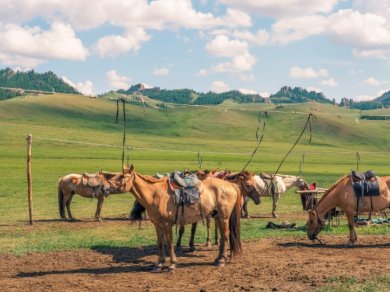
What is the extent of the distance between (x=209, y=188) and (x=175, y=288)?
128 inches

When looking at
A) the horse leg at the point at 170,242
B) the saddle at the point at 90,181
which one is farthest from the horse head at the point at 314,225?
the saddle at the point at 90,181

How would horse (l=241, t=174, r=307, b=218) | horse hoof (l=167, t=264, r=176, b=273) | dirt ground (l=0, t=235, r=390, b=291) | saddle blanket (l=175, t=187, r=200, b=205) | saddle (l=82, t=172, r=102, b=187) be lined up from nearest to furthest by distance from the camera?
dirt ground (l=0, t=235, r=390, b=291) → horse hoof (l=167, t=264, r=176, b=273) → saddle blanket (l=175, t=187, r=200, b=205) → saddle (l=82, t=172, r=102, b=187) → horse (l=241, t=174, r=307, b=218)

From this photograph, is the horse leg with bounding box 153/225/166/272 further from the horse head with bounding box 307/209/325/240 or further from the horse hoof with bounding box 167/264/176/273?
the horse head with bounding box 307/209/325/240

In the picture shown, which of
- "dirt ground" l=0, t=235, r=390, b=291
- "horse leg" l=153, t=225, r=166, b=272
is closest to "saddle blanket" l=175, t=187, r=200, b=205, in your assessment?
"horse leg" l=153, t=225, r=166, b=272

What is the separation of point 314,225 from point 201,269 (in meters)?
4.79

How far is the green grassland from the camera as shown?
17359 mm

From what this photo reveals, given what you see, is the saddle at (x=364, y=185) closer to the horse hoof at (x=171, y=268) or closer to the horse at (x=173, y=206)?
the horse at (x=173, y=206)

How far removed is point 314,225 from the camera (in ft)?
48.8

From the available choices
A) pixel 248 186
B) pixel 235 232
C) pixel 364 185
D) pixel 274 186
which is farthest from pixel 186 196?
pixel 274 186

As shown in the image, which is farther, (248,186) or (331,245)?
(248,186)

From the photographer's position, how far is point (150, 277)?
37.3 ft

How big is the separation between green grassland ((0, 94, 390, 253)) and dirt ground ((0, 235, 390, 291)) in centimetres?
153

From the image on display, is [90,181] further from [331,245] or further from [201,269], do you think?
[331,245]

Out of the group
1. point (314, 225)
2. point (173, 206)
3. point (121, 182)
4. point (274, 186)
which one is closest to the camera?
point (121, 182)
